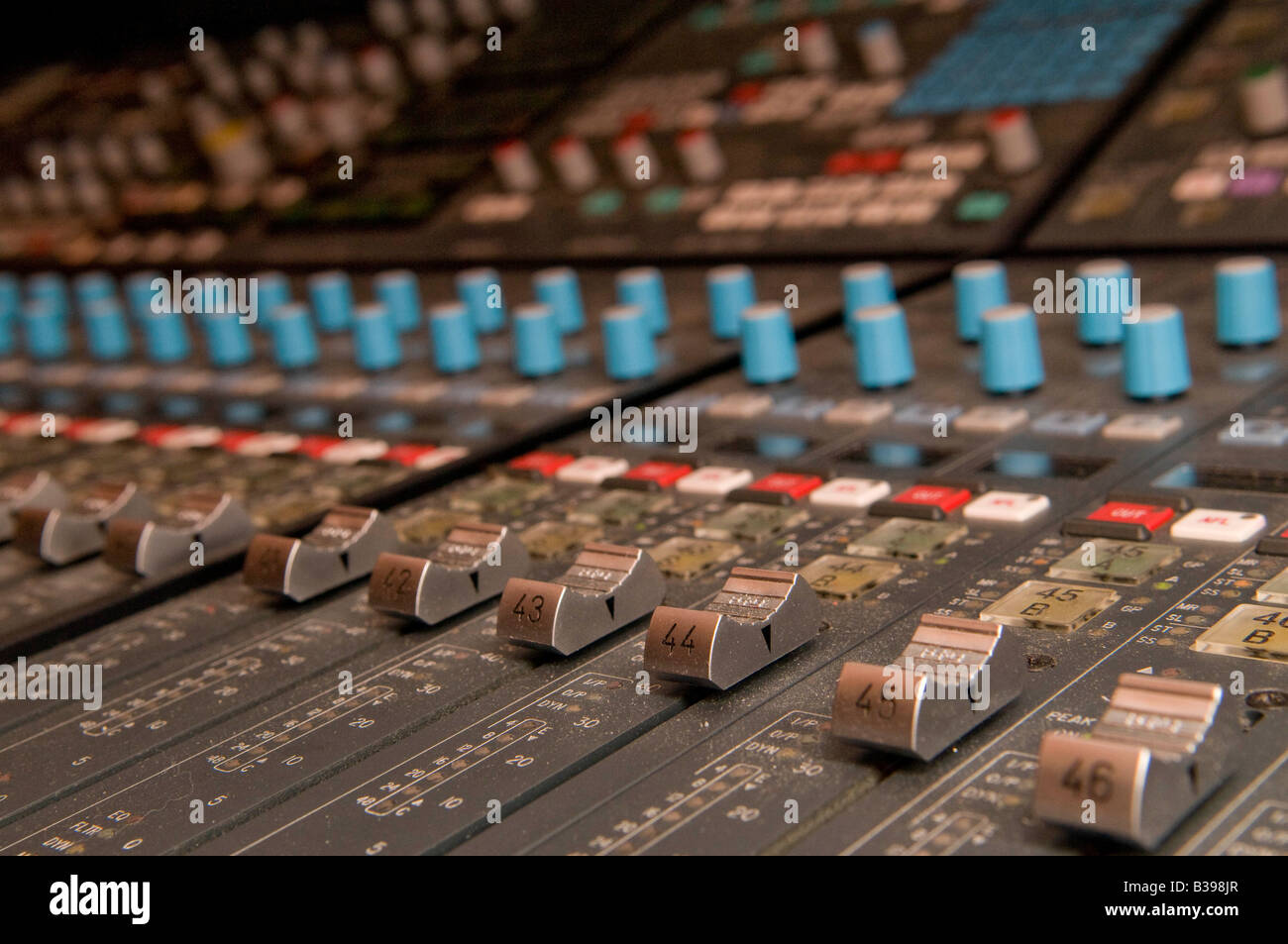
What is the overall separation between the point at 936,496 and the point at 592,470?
19.8 inches

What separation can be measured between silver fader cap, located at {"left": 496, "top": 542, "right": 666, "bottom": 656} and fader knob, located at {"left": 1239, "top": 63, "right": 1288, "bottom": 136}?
1497mm

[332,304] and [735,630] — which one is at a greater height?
[332,304]

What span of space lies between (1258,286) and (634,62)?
6.89 ft

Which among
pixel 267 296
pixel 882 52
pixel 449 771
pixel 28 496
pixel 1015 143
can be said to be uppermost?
pixel 882 52

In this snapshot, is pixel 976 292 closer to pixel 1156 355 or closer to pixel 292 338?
pixel 1156 355

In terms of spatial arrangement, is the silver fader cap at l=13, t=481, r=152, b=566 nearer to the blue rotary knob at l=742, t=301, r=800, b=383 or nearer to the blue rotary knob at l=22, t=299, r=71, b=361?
the blue rotary knob at l=742, t=301, r=800, b=383

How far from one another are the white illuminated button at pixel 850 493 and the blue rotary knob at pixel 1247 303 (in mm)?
581

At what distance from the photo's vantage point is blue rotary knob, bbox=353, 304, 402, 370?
8.88 feet

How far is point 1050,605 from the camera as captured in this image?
133cm

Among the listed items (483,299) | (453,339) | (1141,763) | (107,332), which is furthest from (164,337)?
(1141,763)

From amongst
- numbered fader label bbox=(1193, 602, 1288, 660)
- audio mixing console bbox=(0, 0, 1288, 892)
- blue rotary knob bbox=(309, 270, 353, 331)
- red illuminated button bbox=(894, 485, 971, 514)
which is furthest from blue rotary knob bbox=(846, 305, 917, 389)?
blue rotary knob bbox=(309, 270, 353, 331)

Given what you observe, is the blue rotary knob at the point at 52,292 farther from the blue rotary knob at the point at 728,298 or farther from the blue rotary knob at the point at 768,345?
the blue rotary knob at the point at 768,345

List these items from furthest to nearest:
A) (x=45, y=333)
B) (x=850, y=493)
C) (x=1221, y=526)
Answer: (x=45, y=333) < (x=850, y=493) < (x=1221, y=526)
